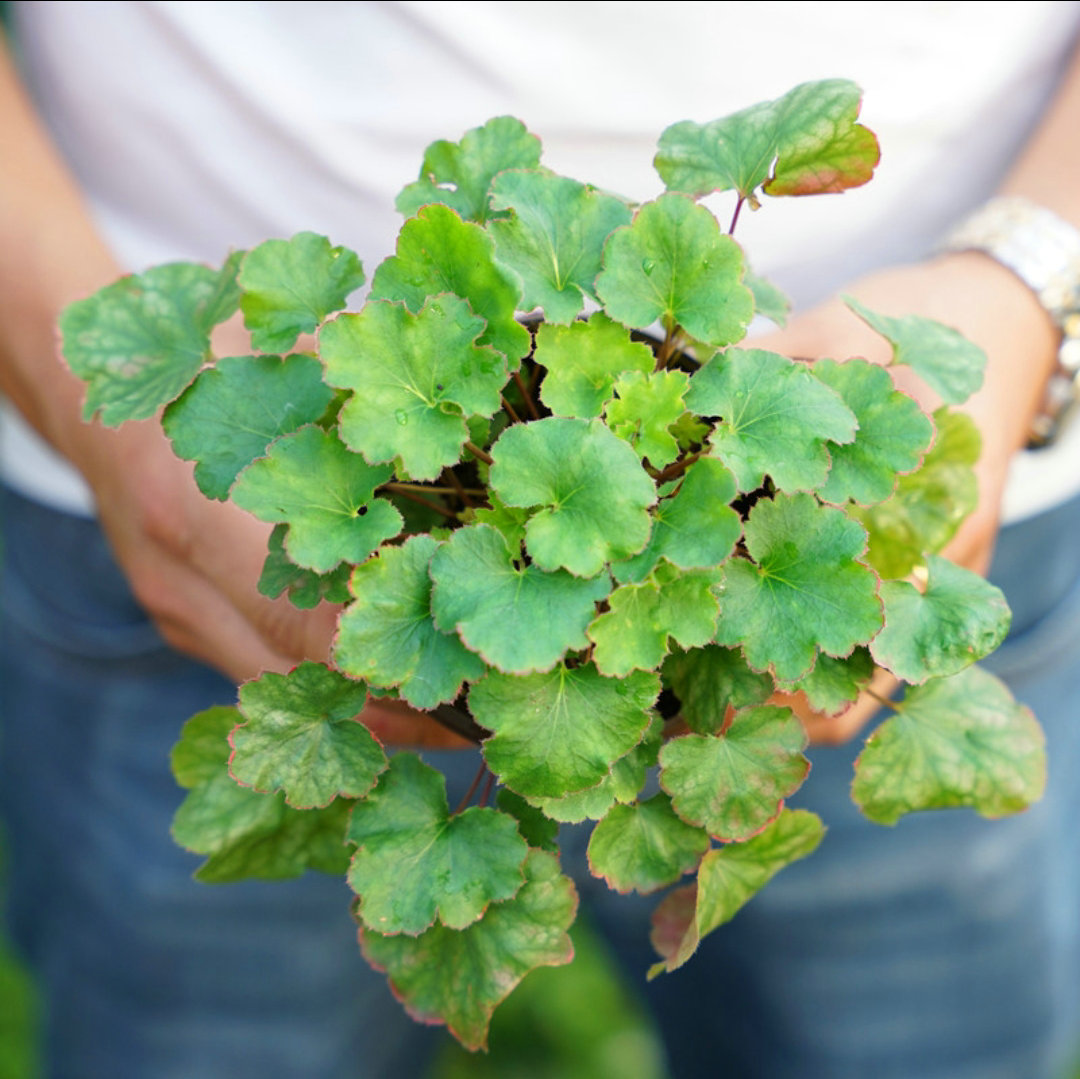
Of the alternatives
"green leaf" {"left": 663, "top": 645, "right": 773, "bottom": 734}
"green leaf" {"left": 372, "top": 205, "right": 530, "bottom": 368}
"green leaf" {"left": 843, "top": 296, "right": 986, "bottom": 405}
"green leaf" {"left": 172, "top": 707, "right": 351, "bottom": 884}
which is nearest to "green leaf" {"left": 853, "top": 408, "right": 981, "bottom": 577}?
"green leaf" {"left": 843, "top": 296, "right": 986, "bottom": 405}

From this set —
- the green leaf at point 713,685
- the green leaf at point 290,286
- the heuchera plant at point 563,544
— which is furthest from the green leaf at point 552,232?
the green leaf at point 713,685

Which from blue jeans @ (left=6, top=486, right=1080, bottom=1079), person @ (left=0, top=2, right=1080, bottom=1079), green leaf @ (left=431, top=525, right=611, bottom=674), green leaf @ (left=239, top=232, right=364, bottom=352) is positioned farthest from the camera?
blue jeans @ (left=6, top=486, right=1080, bottom=1079)

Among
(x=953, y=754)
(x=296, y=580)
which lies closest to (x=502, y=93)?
(x=296, y=580)

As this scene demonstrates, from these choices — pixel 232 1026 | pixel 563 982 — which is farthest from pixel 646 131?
pixel 563 982

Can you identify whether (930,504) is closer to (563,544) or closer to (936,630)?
(936,630)

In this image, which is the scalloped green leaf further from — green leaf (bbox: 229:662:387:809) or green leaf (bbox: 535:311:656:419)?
green leaf (bbox: 229:662:387:809)

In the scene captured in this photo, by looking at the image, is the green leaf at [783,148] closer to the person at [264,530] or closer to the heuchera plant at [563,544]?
the heuchera plant at [563,544]
